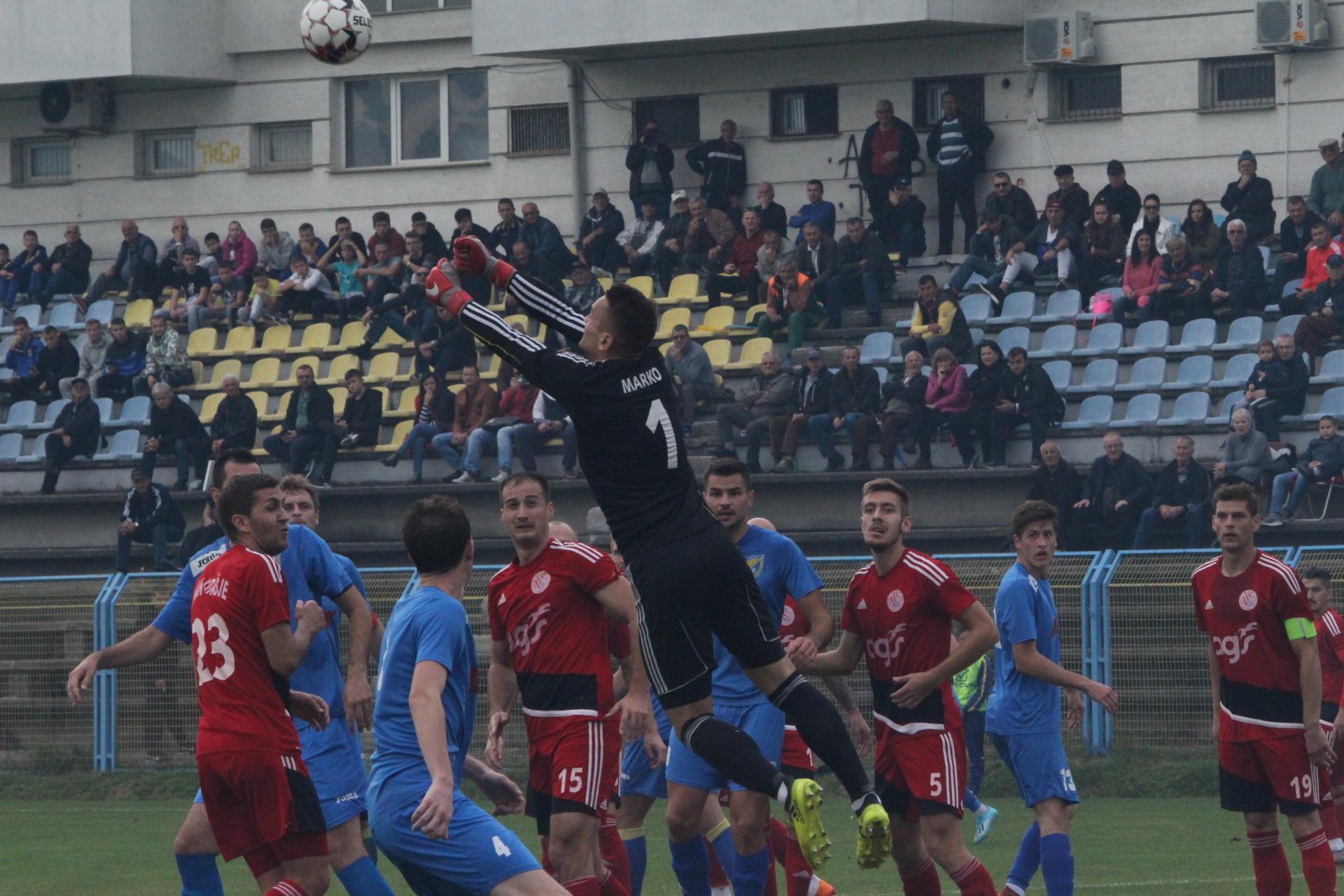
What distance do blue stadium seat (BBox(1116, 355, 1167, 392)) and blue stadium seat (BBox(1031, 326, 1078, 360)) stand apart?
764 mm

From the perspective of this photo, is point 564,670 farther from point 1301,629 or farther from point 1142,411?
point 1142,411

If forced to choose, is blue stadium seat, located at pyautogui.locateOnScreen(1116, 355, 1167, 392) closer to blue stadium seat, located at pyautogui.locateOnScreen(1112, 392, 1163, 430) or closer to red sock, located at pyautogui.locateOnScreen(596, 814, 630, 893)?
blue stadium seat, located at pyautogui.locateOnScreen(1112, 392, 1163, 430)

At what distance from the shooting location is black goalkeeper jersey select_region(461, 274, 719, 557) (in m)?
7.08

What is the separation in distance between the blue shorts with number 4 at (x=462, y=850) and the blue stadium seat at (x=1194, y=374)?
47.9 ft

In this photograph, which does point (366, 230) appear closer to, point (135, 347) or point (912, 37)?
point (135, 347)

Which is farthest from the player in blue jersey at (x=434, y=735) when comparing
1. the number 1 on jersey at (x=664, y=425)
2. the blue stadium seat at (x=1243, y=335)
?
the blue stadium seat at (x=1243, y=335)

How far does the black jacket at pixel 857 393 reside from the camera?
20.3 meters

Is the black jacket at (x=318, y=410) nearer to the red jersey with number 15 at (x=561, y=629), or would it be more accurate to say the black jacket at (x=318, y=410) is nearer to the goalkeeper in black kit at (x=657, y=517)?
the red jersey with number 15 at (x=561, y=629)

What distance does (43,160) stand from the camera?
3088cm

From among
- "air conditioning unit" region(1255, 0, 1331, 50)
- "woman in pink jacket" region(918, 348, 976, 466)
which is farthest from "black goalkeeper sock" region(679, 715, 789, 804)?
"air conditioning unit" region(1255, 0, 1331, 50)

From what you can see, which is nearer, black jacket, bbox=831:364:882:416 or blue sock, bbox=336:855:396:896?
blue sock, bbox=336:855:396:896

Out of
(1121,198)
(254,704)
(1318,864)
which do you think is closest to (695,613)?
(254,704)

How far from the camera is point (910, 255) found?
23453 millimetres

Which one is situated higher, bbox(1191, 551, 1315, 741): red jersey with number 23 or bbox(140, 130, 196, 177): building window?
bbox(140, 130, 196, 177): building window
